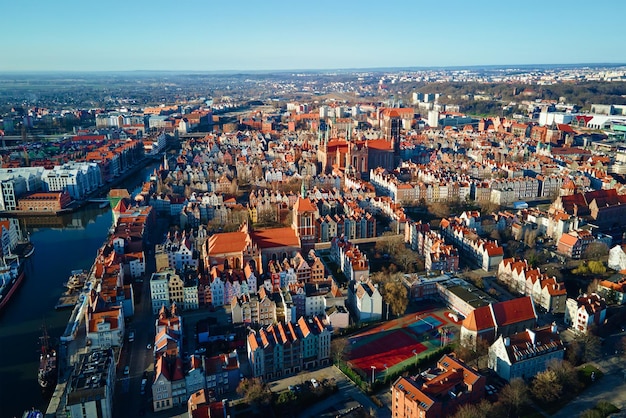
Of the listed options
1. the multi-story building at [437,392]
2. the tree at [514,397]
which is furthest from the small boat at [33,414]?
the tree at [514,397]

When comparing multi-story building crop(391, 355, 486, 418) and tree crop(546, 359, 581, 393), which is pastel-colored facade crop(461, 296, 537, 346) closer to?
tree crop(546, 359, 581, 393)

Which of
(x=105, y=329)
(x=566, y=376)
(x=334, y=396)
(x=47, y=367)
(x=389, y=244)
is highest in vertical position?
(x=105, y=329)

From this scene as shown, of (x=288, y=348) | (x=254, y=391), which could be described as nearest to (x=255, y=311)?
(x=288, y=348)

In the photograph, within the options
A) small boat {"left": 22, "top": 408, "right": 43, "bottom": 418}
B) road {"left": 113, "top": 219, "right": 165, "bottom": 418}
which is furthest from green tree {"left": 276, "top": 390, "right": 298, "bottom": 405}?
small boat {"left": 22, "top": 408, "right": 43, "bottom": 418}

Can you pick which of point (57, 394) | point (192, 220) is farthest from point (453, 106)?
point (57, 394)

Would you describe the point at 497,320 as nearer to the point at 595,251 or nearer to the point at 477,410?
the point at 477,410
